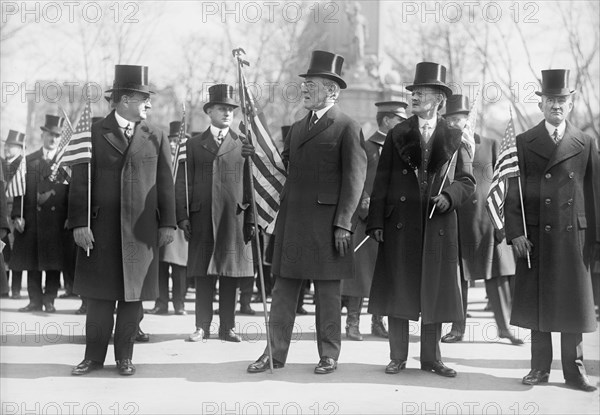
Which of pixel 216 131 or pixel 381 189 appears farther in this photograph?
pixel 216 131

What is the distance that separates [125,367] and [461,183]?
3056mm

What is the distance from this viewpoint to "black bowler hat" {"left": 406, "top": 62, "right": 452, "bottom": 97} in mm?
7297

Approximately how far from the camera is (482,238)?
9812mm

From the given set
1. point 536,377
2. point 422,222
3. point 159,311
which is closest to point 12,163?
point 159,311

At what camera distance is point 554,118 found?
23.1 feet

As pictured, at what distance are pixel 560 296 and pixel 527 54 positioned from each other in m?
11.0

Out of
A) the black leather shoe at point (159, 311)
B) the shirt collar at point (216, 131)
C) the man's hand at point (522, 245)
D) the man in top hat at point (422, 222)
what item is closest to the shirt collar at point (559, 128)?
the man in top hat at point (422, 222)

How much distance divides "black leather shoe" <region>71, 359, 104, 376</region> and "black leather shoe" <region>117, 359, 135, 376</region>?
0.65 ft

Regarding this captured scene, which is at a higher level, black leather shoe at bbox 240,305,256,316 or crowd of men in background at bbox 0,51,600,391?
crowd of men in background at bbox 0,51,600,391

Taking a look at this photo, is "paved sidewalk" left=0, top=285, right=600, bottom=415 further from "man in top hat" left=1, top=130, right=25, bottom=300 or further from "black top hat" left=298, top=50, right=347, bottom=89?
"man in top hat" left=1, top=130, right=25, bottom=300

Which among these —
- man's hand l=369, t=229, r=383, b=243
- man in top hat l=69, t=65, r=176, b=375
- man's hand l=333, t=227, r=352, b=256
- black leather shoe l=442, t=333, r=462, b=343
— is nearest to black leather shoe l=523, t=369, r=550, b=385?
man's hand l=369, t=229, r=383, b=243

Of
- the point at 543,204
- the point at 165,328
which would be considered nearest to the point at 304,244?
the point at 543,204

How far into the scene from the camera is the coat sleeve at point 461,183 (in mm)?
7191

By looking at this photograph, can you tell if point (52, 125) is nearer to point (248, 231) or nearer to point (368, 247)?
point (248, 231)
